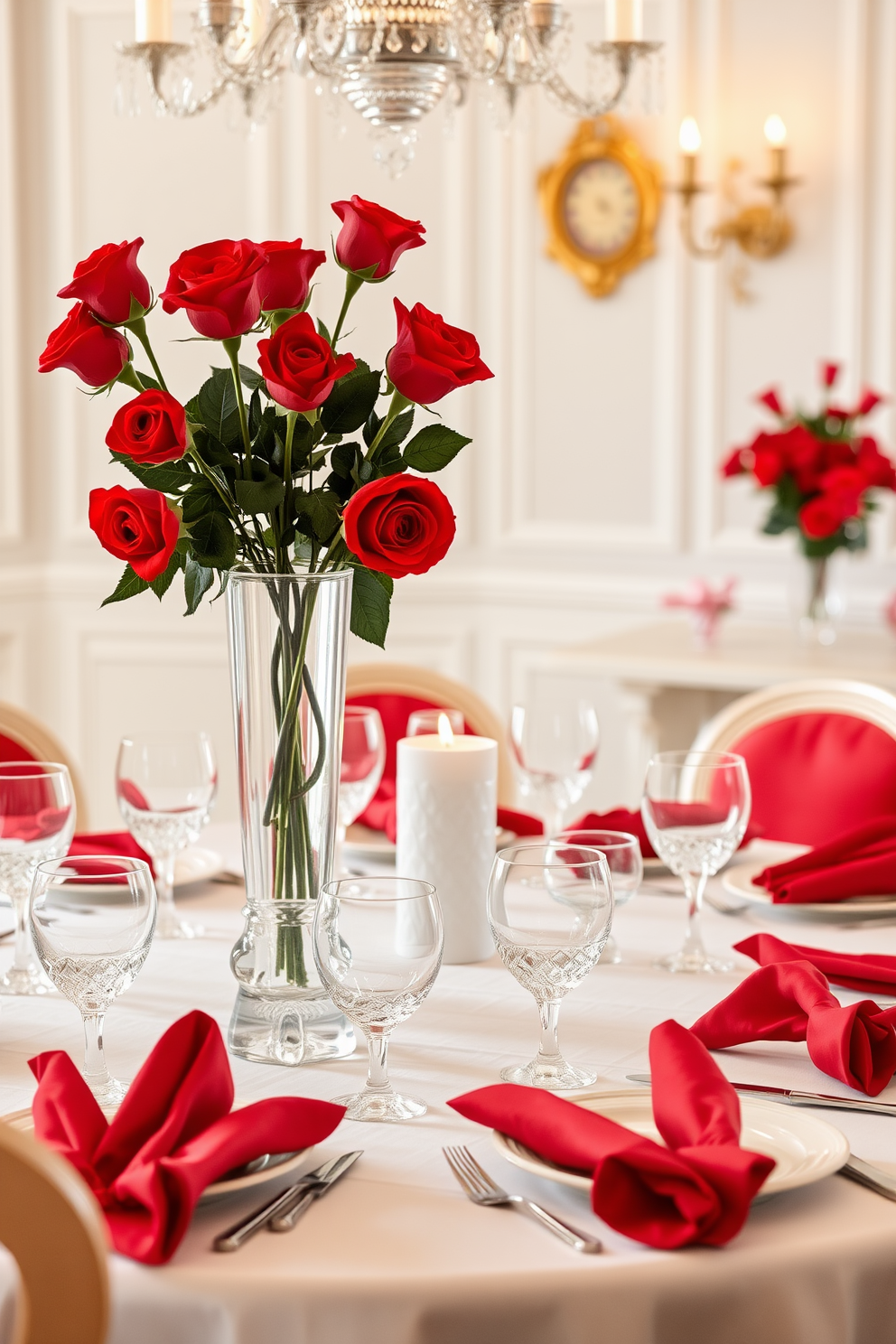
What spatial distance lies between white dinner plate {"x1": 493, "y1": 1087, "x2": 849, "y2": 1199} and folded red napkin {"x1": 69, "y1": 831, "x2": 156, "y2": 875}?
A: 780 millimetres

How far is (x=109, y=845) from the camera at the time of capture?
5.84 feet

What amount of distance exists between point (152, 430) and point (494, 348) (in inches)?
117

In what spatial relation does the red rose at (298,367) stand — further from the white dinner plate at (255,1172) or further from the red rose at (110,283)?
the white dinner plate at (255,1172)

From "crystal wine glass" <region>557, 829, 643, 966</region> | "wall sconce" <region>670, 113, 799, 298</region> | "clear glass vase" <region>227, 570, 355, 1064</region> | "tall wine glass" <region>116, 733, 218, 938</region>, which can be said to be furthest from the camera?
"wall sconce" <region>670, 113, 799, 298</region>

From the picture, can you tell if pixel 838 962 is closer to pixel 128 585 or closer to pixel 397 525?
pixel 397 525

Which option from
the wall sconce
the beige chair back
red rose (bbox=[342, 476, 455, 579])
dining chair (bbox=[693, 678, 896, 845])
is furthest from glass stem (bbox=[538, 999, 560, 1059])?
the wall sconce

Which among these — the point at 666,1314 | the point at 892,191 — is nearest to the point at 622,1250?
the point at 666,1314

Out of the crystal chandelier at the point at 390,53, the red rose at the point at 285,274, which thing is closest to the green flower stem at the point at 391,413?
the red rose at the point at 285,274

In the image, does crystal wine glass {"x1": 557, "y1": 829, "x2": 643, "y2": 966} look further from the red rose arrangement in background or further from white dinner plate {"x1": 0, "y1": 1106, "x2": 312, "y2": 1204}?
the red rose arrangement in background

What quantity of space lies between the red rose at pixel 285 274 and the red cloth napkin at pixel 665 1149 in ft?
2.03

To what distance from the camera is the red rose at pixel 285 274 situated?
3.92ft

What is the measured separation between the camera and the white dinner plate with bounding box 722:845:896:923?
1672mm

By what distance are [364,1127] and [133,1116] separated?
0.20 meters

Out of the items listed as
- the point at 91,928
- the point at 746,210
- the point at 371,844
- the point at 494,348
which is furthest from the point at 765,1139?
the point at 494,348
